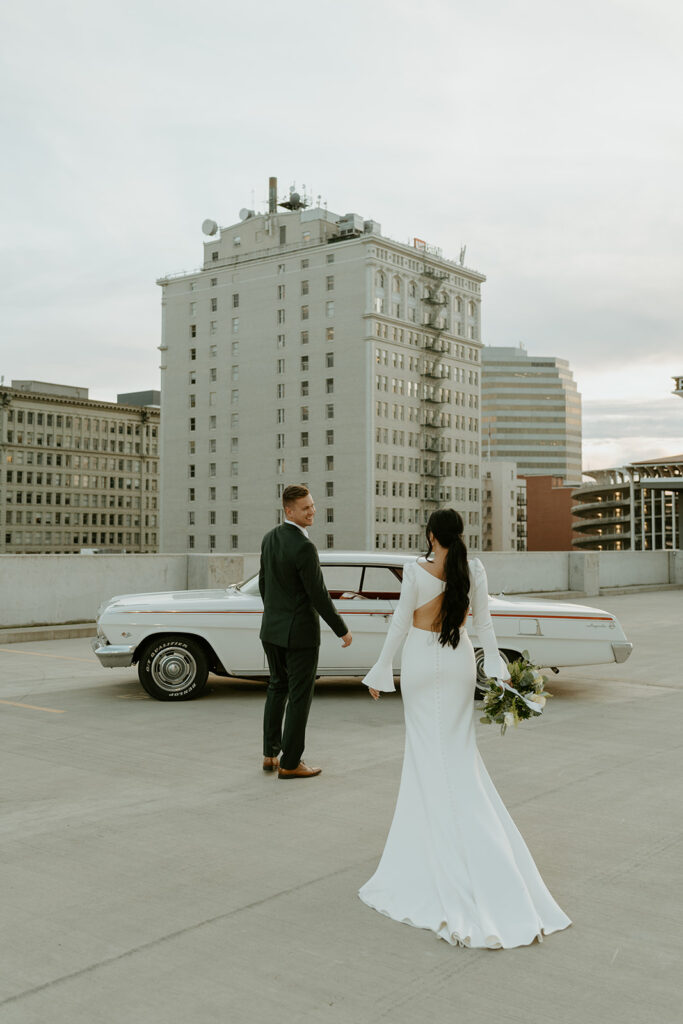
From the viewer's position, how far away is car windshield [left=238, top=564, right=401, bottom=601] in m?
10.3

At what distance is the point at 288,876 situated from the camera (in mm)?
4633

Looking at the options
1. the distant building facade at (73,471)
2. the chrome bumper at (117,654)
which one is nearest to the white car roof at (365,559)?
the chrome bumper at (117,654)

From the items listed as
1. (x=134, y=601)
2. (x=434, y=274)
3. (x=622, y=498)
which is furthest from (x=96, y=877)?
(x=622, y=498)

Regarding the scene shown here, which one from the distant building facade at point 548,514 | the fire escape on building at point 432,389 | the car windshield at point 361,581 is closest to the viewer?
the car windshield at point 361,581

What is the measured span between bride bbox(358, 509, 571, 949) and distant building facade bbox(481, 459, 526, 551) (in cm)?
13163

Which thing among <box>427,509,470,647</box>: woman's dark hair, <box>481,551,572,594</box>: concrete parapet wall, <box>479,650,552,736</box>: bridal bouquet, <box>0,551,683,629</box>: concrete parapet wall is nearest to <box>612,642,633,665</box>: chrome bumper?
<box>0,551,683,629</box>: concrete parapet wall

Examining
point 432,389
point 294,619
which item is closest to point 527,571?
point 294,619

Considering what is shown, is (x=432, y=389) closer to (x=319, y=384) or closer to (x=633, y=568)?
(x=319, y=384)

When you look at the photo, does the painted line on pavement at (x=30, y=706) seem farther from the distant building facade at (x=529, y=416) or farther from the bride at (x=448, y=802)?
the distant building facade at (x=529, y=416)

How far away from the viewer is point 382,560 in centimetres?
1041

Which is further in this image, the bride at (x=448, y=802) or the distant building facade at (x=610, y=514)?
the distant building facade at (x=610, y=514)

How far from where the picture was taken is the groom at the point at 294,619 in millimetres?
6461

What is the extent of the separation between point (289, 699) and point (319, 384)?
101 m

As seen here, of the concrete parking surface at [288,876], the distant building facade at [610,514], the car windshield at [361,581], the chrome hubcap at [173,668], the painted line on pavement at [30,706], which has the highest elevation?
the distant building facade at [610,514]
